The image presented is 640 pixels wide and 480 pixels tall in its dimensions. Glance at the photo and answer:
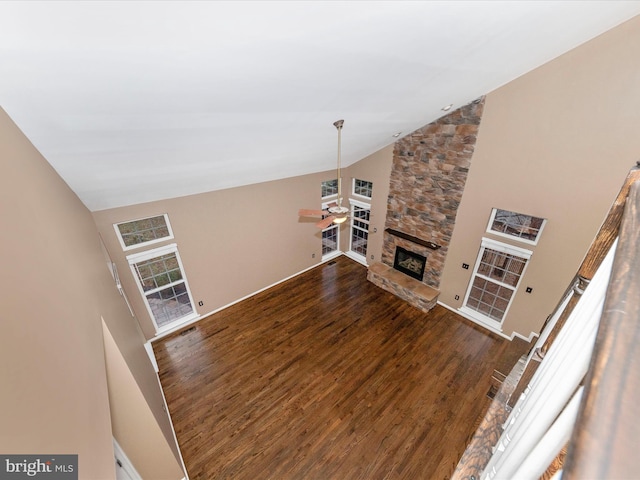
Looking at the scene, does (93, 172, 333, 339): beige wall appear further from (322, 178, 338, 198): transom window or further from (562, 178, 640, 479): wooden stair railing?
(562, 178, 640, 479): wooden stair railing

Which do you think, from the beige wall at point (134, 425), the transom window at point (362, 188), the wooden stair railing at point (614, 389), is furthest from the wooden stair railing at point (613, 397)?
the transom window at point (362, 188)

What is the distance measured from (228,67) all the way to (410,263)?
21.0ft

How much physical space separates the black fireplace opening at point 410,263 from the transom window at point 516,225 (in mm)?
1817

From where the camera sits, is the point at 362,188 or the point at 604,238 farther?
the point at 362,188

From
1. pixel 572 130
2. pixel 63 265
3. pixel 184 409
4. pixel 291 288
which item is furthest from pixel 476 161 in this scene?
pixel 184 409

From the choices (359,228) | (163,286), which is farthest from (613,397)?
(359,228)

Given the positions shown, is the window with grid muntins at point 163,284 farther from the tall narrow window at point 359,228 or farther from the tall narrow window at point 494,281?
the tall narrow window at point 494,281

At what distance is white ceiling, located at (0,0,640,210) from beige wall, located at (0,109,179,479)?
0.49 metres

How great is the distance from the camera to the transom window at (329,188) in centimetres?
776

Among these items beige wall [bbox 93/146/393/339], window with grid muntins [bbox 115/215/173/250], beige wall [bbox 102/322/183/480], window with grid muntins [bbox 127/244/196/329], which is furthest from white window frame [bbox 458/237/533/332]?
window with grid muntins [bbox 115/215/173/250]

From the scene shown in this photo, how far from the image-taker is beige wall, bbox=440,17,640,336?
3689mm

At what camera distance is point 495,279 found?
5680 millimetres

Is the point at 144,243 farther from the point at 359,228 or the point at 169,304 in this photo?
the point at 359,228

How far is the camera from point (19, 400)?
3.23 feet
